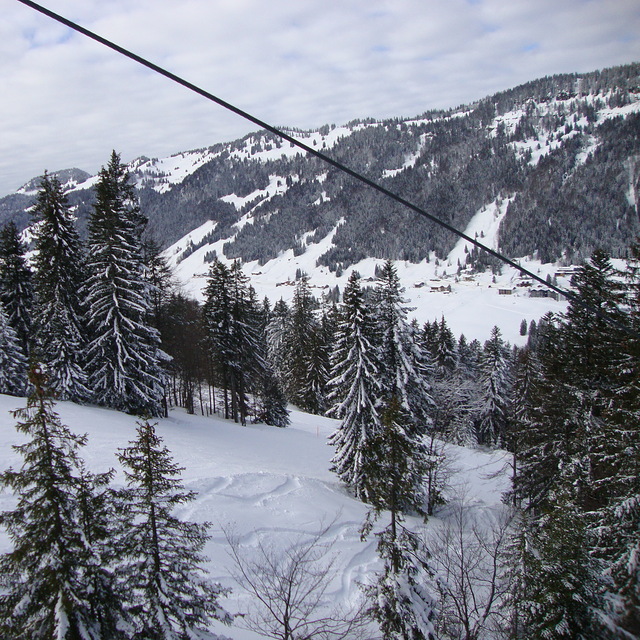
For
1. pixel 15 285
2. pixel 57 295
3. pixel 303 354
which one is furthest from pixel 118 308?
pixel 303 354

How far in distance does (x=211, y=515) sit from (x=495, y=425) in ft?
150

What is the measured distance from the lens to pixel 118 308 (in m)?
23.5

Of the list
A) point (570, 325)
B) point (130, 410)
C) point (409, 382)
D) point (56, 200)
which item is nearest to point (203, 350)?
point (130, 410)

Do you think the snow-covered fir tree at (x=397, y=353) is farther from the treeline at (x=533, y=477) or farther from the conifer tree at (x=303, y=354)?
the conifer tree at (x=303, y=354)

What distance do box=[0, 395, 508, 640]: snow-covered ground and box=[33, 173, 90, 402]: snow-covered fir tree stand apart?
1803 mm

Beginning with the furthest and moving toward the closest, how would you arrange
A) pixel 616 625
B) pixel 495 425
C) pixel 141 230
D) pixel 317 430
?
pixel 495 425 → pixel 317 430 → pixel 141 230 → pixel 616 625

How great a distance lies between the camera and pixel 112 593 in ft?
19.3

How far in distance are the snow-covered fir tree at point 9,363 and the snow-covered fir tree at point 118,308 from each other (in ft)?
20.8

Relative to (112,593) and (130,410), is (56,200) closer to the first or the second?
(130,410)

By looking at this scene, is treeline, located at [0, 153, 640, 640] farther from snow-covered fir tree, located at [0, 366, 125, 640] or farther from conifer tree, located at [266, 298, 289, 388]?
conifer tree, located at [266, 298, 289, 388]

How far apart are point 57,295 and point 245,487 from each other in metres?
16.7

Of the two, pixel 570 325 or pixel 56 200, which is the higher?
pixel 56 200

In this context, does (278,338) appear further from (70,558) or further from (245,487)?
(70,558)

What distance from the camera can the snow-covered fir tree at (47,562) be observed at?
5.20 metres
